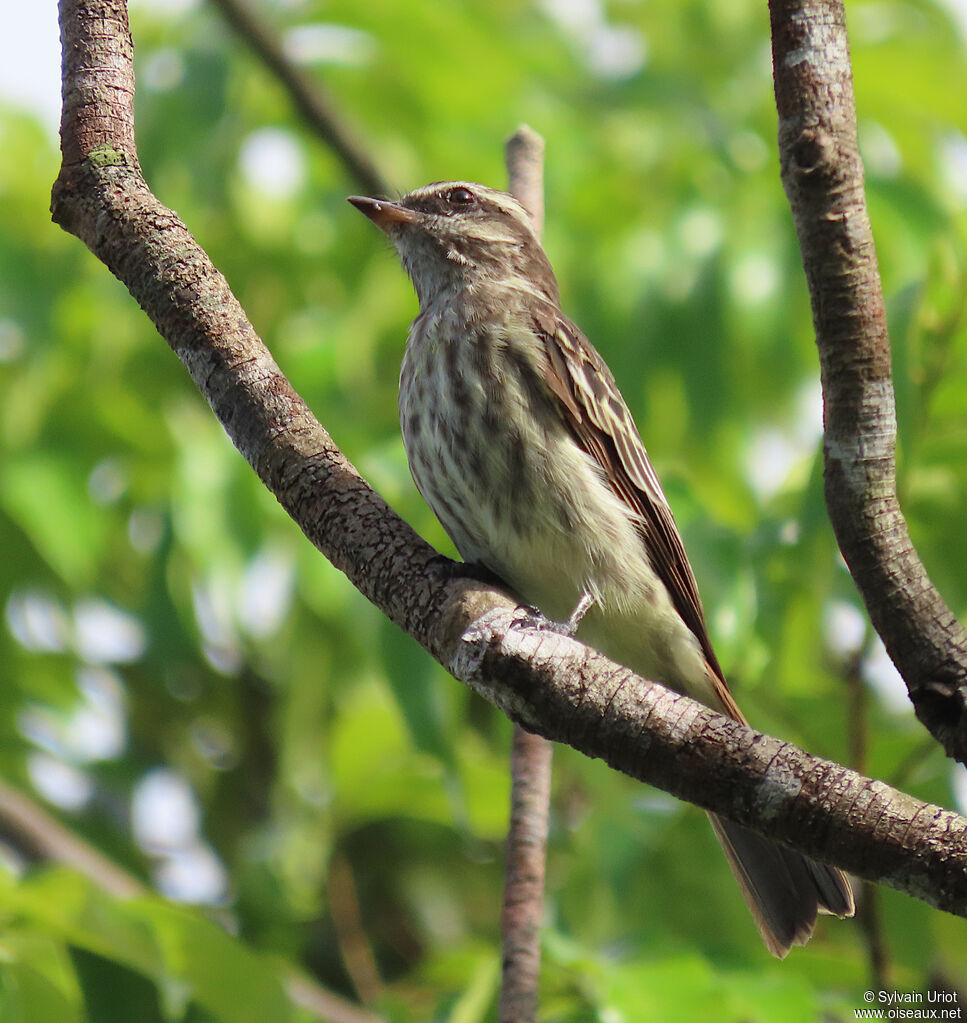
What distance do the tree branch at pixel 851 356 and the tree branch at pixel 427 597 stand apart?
374mm

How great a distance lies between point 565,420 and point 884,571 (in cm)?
197

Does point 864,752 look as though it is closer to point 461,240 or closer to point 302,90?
point 461,240

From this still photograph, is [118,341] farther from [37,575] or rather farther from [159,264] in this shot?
[159,264]

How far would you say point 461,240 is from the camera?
17.2 feet

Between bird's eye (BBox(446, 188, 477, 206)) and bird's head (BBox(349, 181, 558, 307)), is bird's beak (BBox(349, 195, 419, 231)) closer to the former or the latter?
bird's head (BBox(349, 181, 558, 307))

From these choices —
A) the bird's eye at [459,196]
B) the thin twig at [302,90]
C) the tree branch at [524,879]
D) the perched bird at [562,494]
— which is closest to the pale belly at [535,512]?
the perched bird at [562,494]

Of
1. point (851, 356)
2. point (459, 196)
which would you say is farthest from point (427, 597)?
point (459, 196)

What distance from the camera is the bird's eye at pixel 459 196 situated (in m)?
5.35

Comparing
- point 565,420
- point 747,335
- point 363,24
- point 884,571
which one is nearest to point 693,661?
point 565,420

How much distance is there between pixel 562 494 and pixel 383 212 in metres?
1.48

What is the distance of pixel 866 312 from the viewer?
2.41 m

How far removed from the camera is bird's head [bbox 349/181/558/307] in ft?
16.6

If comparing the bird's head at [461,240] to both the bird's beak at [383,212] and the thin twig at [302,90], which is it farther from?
the thin twig at [302,90]

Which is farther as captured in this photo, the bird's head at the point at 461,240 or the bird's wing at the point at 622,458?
the bird's head at the point at 461,240
